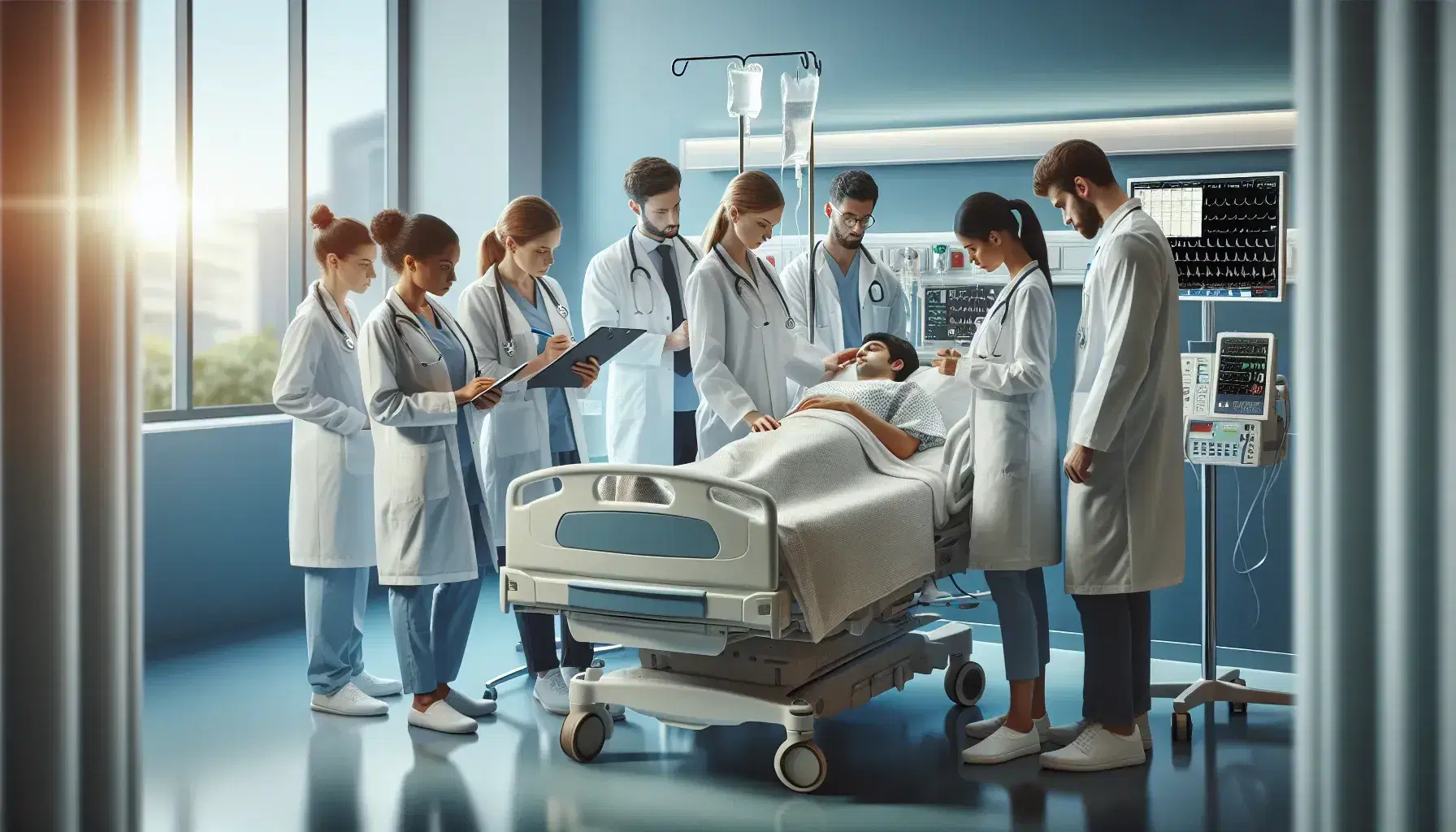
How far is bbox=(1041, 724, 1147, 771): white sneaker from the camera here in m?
3.37

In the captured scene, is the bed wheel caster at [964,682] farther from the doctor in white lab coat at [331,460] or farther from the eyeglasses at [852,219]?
the doctor in white lab coat at [331,460]

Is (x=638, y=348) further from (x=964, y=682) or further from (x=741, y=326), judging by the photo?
(x=964, y=682)

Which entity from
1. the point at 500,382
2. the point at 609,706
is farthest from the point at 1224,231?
the point at 609,706

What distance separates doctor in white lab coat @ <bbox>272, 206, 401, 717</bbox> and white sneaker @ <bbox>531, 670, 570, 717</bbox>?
1.53ft

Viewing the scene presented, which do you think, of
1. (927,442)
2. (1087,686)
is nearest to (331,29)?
(927,442)

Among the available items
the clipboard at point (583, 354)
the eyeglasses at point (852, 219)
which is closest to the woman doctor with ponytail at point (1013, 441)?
the clipboard at point (583, 354)

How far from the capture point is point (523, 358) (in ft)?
13.2

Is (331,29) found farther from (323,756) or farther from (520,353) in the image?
(323,756)

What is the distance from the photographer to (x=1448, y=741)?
1.26m

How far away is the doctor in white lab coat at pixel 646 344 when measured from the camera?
4547mm

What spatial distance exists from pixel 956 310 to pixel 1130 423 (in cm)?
176

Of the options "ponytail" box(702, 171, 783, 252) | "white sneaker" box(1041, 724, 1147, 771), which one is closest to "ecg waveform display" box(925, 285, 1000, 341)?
"ponytail" box(702, 171, 783, 252)

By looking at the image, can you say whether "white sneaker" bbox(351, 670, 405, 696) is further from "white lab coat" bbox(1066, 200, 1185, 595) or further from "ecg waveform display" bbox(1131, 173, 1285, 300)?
"ecg waveform display" bbox(1131, 173, 1285, 300)

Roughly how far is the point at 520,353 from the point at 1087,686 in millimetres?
1921
